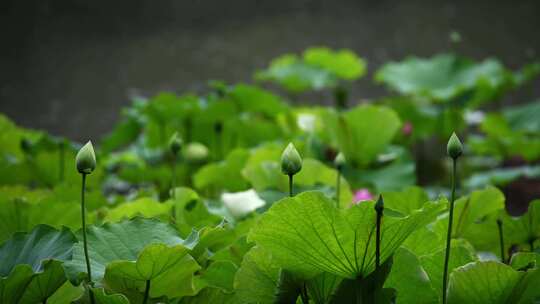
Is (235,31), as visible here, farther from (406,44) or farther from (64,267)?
(64,267)

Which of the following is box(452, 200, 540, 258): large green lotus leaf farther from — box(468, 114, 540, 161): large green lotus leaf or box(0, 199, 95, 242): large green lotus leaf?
box(468, 114, 540, 161): large green lotus leaf

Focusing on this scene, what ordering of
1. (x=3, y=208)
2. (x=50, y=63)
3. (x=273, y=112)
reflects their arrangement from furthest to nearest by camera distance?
1. (x=50, y=63)
2. (x=273, y=112)
3. (x=3, y=208)

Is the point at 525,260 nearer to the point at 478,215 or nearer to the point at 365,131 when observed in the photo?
the point at 478,215

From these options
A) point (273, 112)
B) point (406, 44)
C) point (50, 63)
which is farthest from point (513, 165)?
point (50, 63)

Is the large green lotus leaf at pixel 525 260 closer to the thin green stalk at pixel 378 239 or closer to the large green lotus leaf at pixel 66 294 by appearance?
the thin green stalk at pixel 378 239

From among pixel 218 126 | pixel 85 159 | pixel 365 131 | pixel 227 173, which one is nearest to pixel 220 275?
pixel 85 159

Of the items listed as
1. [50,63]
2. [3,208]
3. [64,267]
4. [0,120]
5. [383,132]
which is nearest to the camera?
[64,267]
